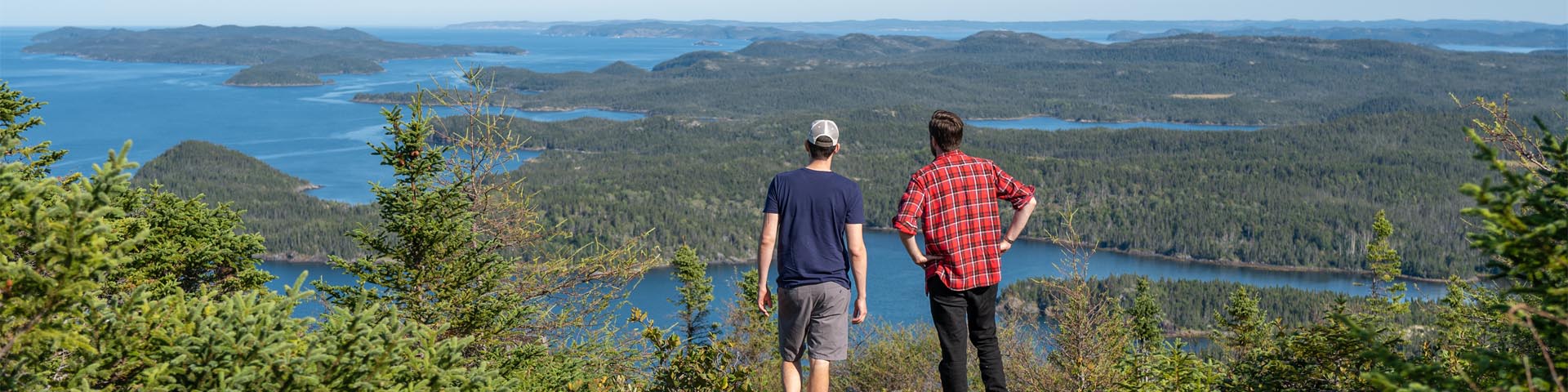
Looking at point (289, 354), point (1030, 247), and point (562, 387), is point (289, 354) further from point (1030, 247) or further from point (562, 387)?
point (1030, 247)

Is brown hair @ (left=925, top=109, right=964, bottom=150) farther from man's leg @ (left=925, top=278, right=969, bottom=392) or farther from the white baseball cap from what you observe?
man's leg @ (left=925, top=278, right=969, bottom=392)

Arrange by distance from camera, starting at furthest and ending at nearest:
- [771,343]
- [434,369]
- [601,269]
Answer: [771,343] < [601,269] < [434,369]

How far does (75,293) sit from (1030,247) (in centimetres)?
13824

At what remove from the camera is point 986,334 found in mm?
9352

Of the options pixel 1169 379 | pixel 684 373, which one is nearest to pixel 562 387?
pixel 684 373

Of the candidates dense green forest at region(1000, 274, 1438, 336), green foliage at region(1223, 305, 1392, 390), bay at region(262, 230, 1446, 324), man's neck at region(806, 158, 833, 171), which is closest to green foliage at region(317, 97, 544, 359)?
man's neck at region(806, 158, 833, 171)

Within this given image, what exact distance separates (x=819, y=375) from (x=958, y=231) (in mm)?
1777

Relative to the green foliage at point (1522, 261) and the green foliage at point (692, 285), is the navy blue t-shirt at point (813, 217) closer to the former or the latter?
the green foliage at point (1522, 261)

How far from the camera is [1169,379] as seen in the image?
1200 centimetres

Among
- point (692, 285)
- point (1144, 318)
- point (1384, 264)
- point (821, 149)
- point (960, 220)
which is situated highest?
point (821, 149)

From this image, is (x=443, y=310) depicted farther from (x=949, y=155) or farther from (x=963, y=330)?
(x=949, y=155)

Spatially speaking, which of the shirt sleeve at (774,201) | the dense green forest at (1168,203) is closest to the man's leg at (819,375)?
the shirt sleeve at (774,201)

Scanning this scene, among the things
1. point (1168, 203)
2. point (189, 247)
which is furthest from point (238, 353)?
point (1168, 203)

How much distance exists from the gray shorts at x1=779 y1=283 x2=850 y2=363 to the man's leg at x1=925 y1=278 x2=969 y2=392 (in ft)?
2.59
